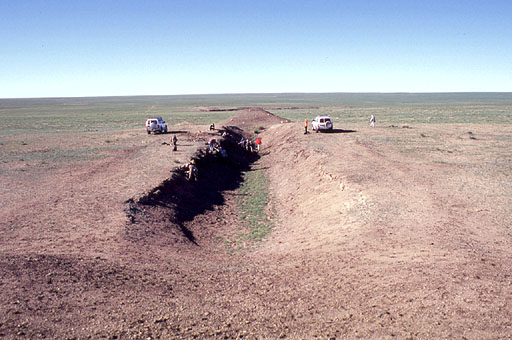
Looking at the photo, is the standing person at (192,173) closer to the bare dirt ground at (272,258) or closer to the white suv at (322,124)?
the bare dirt ground at (272,258)

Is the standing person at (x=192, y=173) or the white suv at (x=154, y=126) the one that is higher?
the white suv at (x=154, y=126)

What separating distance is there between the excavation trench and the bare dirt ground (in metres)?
0.11

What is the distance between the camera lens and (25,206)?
14.7m

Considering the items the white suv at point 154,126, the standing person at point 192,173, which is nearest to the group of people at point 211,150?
the standing person at point 192,173

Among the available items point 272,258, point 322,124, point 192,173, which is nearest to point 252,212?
point 192,173

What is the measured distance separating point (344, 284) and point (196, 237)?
22.5 ft

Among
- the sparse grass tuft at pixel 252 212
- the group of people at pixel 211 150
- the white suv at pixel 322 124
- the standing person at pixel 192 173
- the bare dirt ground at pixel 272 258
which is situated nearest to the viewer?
the bare dirt ground at pixel 272 258

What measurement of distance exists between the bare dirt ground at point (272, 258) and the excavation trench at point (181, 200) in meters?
0.11

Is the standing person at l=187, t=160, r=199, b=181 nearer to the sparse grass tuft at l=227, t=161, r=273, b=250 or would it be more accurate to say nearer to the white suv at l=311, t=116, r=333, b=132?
the sparse grass tuft at l=227, t=161, r=273, b=250

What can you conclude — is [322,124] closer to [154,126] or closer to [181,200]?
[154,126]

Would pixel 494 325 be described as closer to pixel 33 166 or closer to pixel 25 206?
pixel 25 206

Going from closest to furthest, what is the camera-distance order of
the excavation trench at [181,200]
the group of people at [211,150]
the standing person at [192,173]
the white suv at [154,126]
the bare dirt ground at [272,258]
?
the bare dirt ground at [272,258]
the excavation trench at [181,200]
the standing person at [192,173]
the group of people at [211,150]
the white suv at [154,126]

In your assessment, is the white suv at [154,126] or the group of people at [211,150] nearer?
the group of people at [211,150]

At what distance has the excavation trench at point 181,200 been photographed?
1269 cm
